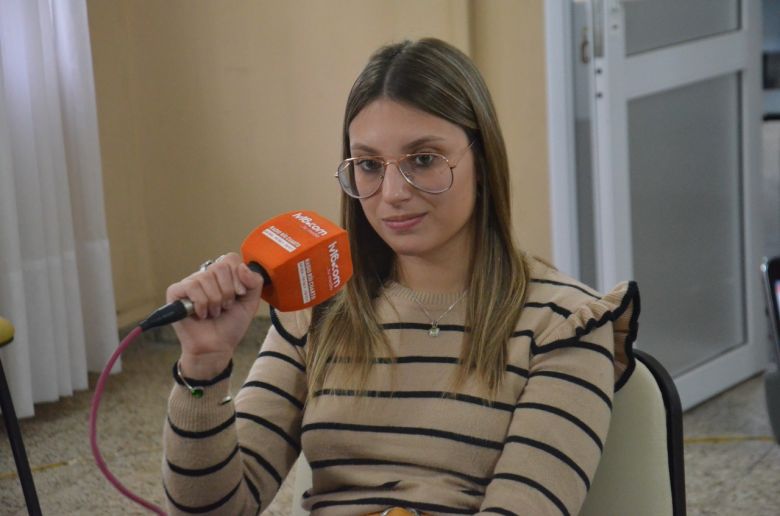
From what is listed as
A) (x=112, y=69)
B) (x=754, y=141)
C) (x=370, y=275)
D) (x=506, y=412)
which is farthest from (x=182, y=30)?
(x=506, y=412)

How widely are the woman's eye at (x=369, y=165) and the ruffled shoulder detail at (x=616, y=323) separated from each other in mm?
260

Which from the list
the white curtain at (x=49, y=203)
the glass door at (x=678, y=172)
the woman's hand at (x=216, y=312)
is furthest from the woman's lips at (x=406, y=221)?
the white curtain at (x=49, y=203)

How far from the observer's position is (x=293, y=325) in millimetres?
1359

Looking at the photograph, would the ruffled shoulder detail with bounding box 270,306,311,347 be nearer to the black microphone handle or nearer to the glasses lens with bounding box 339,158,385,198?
the glasses lens with bounding box 339,158,385,198

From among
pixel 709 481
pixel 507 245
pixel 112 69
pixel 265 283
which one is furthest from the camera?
pixel 112 69

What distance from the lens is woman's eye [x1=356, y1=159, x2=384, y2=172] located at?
4.22 ft

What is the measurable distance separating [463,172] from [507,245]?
0.36 ft

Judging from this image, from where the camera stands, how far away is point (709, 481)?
8.99 feet

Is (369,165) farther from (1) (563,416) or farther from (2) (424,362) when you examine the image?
(1) (563,416)

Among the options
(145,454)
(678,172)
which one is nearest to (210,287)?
(145,454)

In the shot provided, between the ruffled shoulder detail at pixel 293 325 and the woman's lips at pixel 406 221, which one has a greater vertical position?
the woman's lips at pixel 406 221

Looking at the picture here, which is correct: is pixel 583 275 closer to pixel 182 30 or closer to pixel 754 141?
pixel 754 141

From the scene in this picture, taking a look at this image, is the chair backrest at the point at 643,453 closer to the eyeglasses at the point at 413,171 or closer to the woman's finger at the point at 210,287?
the eyeglasses at the point at 413,171

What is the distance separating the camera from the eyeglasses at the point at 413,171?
1.27m
